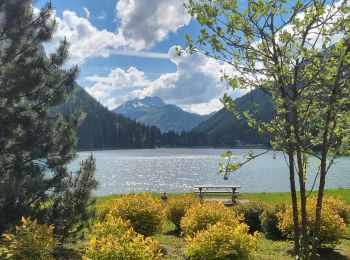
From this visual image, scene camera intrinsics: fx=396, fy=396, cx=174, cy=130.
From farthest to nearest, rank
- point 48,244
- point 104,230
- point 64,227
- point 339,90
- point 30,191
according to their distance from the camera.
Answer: point 64,227
point 30,191
point 104,230
point 48,244
point 339,90

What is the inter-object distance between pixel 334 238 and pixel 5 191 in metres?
12.1

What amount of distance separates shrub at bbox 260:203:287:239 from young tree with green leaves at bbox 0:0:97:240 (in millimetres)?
9428

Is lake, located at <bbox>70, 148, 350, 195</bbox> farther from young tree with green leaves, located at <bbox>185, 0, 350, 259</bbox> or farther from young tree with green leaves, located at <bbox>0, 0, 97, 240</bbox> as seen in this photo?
young tree with green leaves, located at <bbox>185, 0, 350, 259</bbox>

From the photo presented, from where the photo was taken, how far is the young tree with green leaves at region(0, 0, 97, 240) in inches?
512

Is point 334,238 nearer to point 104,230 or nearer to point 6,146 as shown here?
point 104,230

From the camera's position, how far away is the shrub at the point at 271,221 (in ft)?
63.6

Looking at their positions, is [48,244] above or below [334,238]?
above

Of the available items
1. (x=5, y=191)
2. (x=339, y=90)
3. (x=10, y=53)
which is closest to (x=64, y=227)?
(x=5, y=191)

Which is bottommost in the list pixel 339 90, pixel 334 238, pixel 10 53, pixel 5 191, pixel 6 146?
pixel 334 238

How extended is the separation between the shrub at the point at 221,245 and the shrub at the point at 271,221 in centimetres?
855

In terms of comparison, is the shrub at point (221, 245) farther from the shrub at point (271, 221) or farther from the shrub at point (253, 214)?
the shrub at point (253, 214)

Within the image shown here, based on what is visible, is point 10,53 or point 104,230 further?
point 10,53

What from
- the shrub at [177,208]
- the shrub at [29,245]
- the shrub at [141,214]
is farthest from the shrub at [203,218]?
the shrub at [29,245]

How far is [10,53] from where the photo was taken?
13.0 metres
